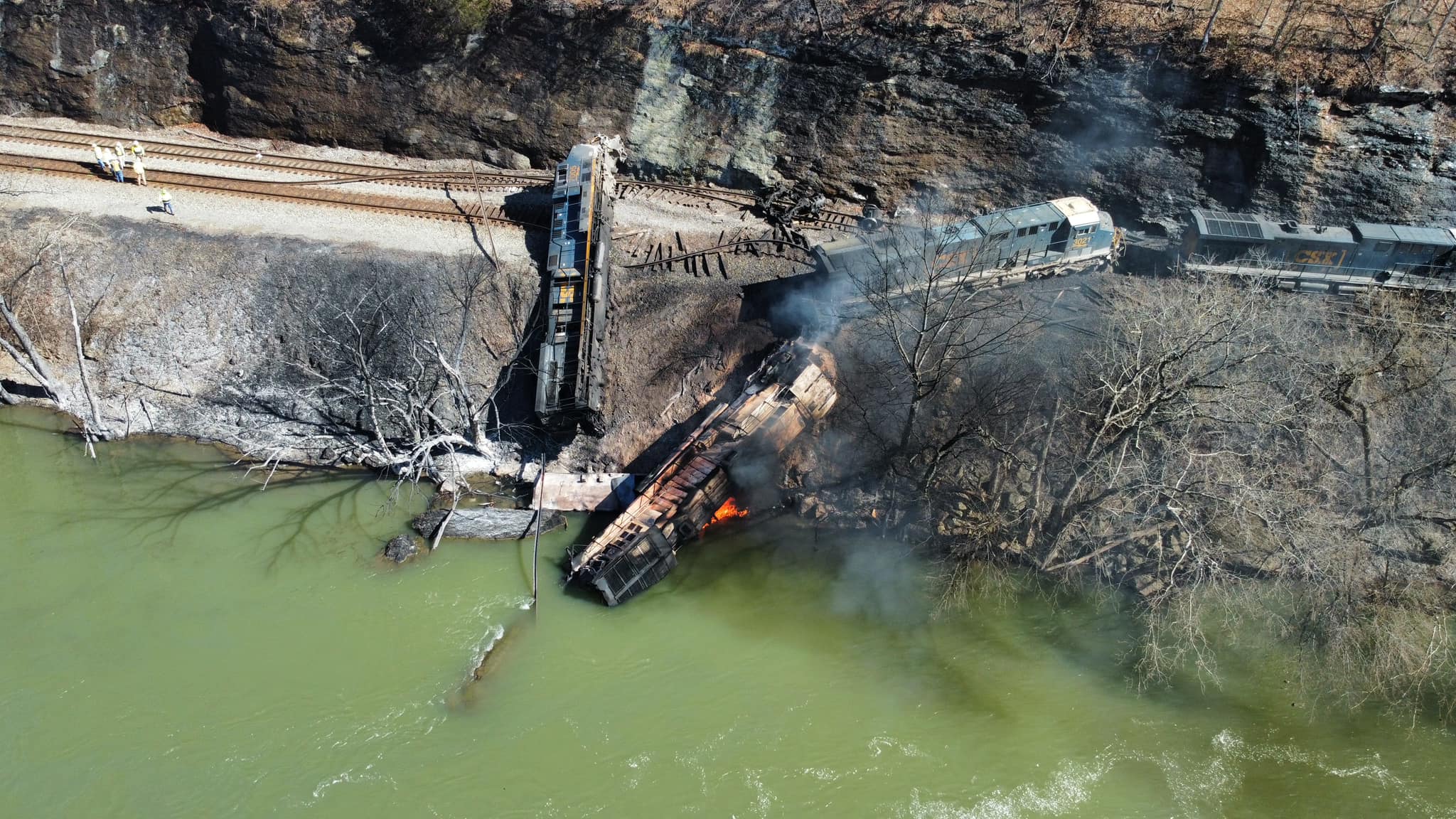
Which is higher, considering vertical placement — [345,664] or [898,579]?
[898,579]

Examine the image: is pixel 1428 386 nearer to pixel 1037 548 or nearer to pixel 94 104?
pixel 1037 548

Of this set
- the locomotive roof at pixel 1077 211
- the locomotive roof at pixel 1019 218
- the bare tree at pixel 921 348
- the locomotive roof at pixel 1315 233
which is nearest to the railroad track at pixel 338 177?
the bare tree at pixel 921 348

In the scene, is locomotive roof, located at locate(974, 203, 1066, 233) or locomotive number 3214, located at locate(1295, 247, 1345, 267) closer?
locomotive roof, located at locate(974, 203, 1066, 233)

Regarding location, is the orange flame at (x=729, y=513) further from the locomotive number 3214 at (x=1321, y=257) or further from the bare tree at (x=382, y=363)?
the locomotive number 3214 at (x=1321, y=257)

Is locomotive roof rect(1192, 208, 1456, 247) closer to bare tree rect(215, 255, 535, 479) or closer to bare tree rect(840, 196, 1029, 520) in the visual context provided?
bare tree rect(840, 196, 1029, 520)

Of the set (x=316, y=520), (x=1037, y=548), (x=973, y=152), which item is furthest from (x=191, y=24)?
(x=1037, y=548)

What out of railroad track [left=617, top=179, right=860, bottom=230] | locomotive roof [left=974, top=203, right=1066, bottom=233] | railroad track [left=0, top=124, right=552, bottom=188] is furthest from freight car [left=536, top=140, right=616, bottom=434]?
locomotive roof [left=974, top=203, right=1066, bottom=233]

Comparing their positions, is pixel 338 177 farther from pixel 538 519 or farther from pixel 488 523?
pixel 538 519
